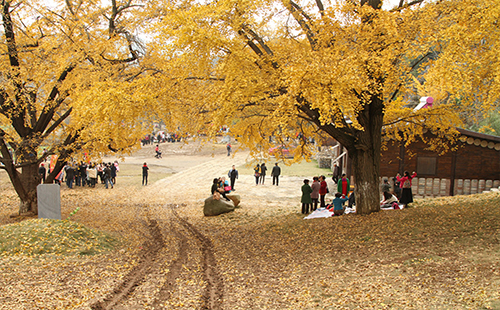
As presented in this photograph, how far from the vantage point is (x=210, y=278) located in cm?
730

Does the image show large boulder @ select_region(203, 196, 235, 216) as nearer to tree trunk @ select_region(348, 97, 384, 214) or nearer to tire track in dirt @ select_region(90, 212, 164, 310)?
tire track in dirt @ select_region(90, 212, 164, 310)

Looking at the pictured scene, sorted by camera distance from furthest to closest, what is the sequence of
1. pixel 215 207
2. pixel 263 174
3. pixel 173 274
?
pixel 263 174
pixel 215 207
pixel 173 274

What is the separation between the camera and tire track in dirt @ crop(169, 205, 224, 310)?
6.14 metres

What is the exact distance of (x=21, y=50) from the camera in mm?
11938

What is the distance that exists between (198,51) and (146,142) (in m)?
41.9

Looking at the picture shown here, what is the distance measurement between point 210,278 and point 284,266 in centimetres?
155

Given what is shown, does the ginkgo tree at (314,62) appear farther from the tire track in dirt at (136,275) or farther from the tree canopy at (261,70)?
the tire track in dirt at (136,275)

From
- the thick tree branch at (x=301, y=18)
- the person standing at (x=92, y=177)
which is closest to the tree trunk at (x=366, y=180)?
the thick tree branch at (x=301, y=18)

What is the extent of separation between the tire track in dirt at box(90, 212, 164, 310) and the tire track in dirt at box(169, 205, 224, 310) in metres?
1.14

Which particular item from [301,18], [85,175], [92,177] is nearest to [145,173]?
[92,177]

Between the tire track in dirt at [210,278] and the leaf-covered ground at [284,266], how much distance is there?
23 millimetres

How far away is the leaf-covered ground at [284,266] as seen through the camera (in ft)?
18.8

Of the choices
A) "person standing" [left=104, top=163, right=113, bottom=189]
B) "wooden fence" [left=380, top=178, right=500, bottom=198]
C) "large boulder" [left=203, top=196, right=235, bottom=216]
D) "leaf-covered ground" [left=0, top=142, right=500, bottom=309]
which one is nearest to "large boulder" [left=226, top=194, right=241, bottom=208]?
"large boulder" [left=203, top=196, right=235, bottom=216]

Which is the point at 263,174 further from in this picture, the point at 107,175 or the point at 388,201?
the point at 388,201
